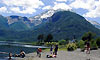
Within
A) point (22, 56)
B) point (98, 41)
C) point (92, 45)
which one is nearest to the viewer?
point (22, 56)

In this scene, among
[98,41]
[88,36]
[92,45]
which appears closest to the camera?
[92,45]

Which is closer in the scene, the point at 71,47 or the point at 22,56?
the point at 22,56

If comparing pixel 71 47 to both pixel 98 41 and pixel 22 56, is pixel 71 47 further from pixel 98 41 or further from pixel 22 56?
pixel 22 56

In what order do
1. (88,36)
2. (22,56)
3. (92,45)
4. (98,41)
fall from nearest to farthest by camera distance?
(22,56) → (92,45) → (98,41) → (88,36)

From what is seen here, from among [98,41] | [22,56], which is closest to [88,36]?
[98,41]

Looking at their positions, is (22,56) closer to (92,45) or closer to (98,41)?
Result: (92,45)

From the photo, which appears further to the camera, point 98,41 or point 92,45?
point 98,41

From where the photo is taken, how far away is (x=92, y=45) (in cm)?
9394

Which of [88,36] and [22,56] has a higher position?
[88,36]

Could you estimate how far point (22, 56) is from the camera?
68125 millimetres

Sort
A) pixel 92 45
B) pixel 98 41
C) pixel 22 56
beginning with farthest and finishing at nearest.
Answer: pixel 98 41
pixel 92 45
pixel 22 56

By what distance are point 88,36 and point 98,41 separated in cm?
5851

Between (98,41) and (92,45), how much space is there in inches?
994

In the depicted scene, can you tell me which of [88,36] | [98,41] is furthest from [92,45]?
[88,36]
